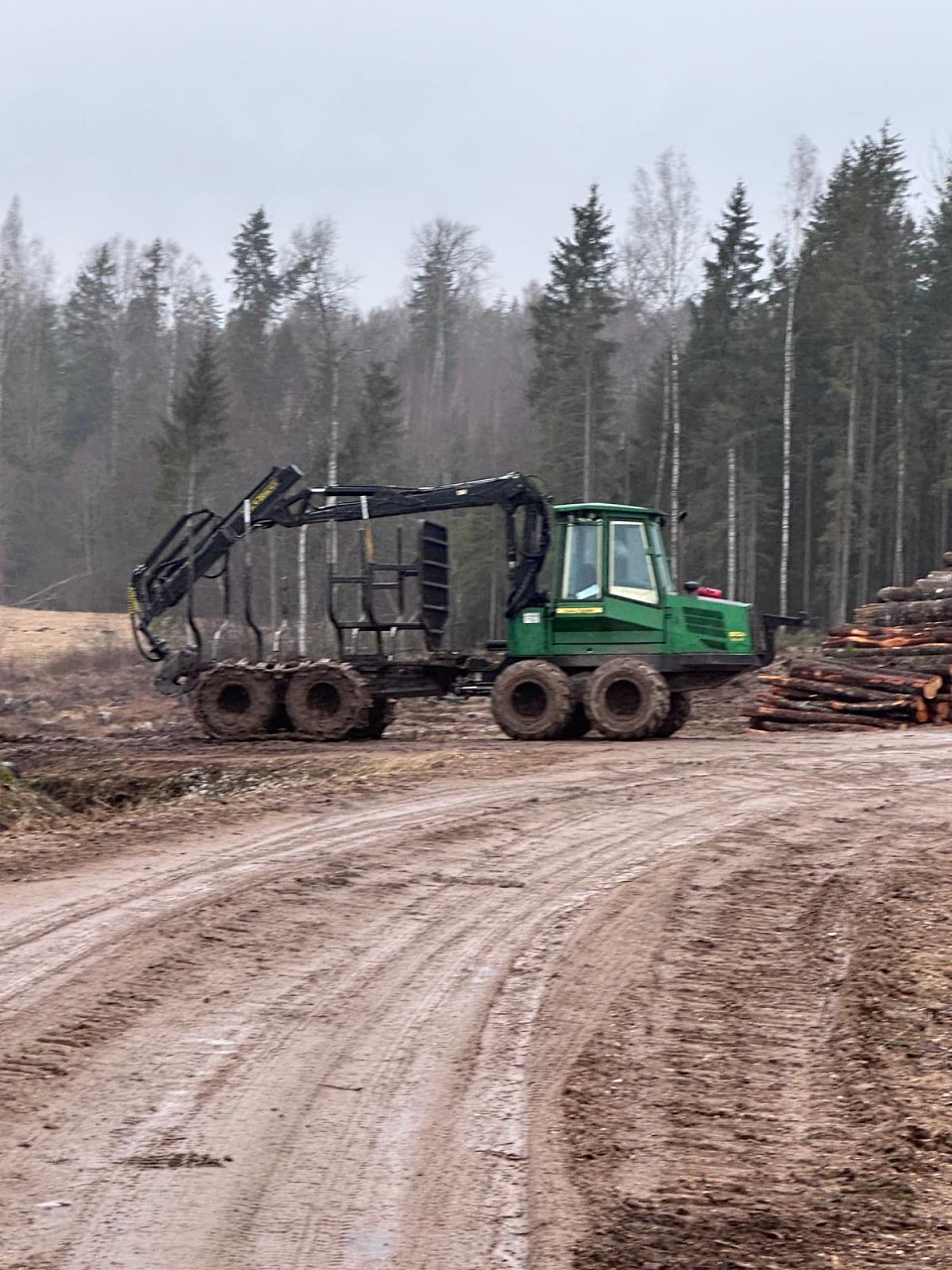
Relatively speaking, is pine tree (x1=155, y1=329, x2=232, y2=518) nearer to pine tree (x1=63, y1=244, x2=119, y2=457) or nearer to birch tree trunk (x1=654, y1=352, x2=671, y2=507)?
birch tree trunk (x1=654, y1=352, x2=671, y2=507)

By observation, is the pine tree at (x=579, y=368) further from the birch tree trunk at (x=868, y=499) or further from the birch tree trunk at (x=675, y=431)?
the birch tree trunk at (x=868, y=499)

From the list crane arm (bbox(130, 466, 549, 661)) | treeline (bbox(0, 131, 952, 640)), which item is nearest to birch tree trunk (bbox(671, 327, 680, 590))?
treeline (bbox(0, 131, 952, 640))

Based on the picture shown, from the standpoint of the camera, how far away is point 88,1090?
589 centimetres

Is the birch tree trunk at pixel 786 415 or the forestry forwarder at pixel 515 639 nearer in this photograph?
the forestry forwarder at pixel 515 639

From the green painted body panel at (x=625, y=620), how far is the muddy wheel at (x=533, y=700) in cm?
47

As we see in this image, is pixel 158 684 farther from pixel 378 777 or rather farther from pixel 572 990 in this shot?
pixel 572 990

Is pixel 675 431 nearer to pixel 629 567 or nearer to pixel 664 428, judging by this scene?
pixel 664 428

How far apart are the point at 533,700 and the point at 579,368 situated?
2965 cm

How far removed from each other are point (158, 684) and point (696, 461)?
3075cm

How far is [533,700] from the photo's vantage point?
68.5 feet

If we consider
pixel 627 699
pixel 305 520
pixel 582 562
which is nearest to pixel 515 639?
pixel 582 562

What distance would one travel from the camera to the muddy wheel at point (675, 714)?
69.9 ft

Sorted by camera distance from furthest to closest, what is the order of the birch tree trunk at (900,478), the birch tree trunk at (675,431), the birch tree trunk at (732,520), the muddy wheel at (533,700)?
1. the birch tree trunk at (675,431)
2. the birch tree trunk at (900,478)
3. the birch tree trunk at (732,520)
4. the muddy wheel at (533,700)

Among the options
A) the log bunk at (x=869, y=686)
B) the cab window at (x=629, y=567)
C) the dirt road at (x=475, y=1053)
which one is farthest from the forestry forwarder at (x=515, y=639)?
the dirt road at (x=475, y=1053)
